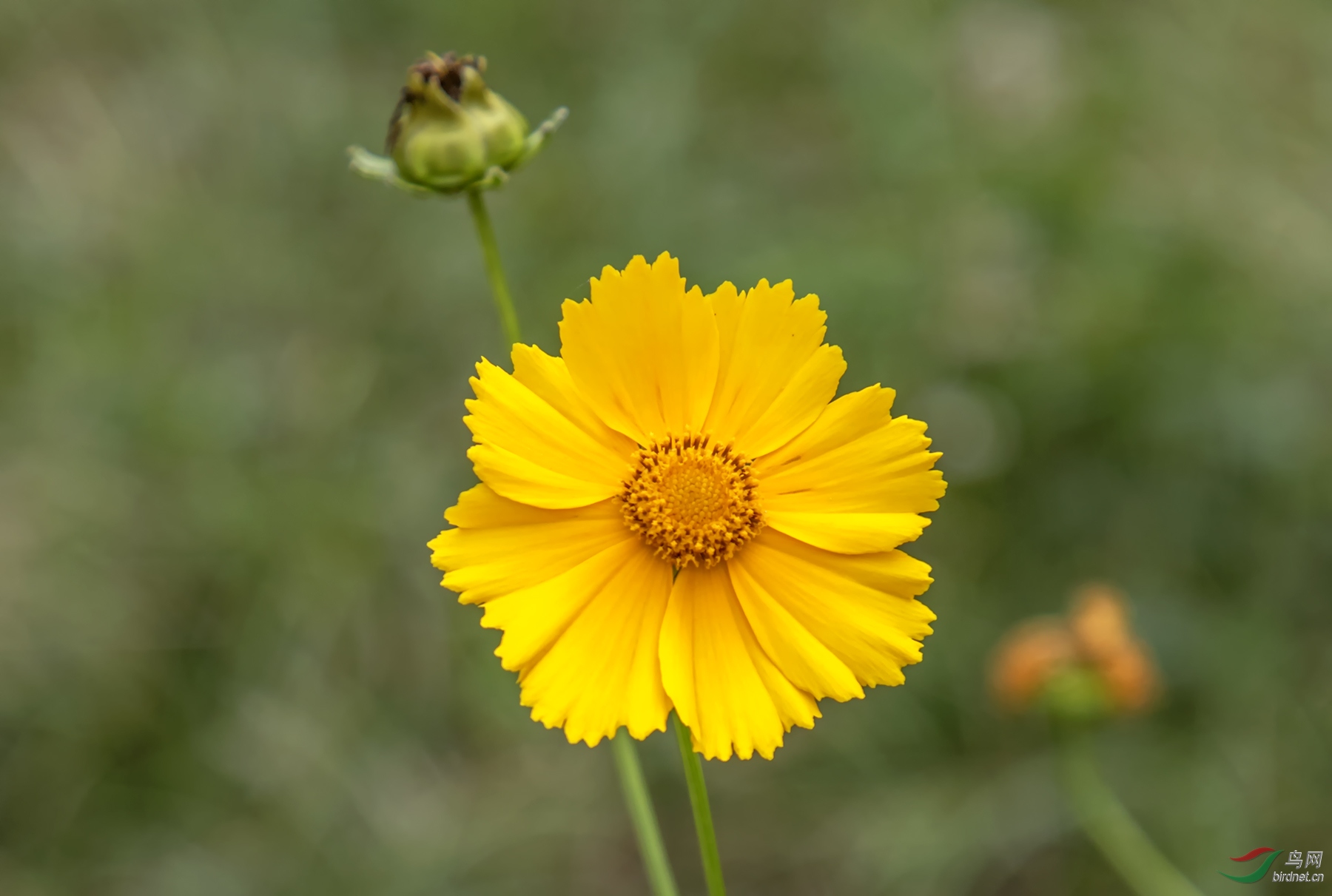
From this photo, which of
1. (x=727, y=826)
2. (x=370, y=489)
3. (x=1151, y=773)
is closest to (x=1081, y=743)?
(x=1151, y=773)

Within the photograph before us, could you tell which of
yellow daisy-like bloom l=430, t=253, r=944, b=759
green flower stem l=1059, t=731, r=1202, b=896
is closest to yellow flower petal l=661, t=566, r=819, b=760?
yellow daisy-like bloom l=430, t=253, r=944, b=759

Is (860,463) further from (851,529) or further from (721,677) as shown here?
(721,677)

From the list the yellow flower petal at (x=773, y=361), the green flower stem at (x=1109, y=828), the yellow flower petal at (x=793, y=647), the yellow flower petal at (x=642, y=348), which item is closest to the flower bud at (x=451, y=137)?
A: the yellow flower petal at (x=642, y=348)

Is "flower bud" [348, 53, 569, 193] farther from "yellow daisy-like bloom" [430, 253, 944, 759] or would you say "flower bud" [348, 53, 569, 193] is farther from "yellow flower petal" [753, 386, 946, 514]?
"yellow flower petal" [753, 386, 946, 514]

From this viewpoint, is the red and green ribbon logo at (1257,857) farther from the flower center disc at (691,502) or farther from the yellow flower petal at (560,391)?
the yellow flower petal at (560,391)

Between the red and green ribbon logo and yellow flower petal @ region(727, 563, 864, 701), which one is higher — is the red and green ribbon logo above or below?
below

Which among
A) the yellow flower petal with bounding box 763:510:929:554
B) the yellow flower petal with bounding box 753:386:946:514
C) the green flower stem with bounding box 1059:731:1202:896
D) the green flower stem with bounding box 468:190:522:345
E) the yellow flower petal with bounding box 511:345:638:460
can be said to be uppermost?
the green flower stem with bounding box 468:190:522:345

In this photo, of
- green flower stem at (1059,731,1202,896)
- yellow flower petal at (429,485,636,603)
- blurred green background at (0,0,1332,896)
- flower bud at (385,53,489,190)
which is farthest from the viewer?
blurred green background at (0,0,1332,896)
